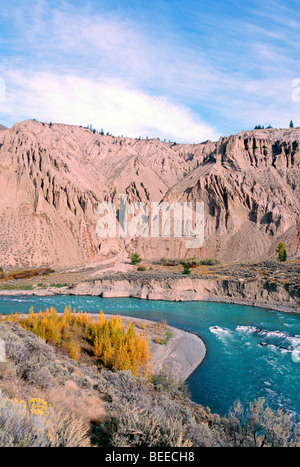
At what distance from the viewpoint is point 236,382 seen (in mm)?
17969

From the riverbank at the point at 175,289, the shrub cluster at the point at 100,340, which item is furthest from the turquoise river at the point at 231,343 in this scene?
the shrub cluster at the point at 100,340

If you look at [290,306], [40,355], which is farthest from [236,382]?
[290,306]

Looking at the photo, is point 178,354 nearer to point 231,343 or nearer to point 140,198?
point 231,343

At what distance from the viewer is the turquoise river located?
652 inches

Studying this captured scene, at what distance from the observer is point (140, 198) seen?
87562mm

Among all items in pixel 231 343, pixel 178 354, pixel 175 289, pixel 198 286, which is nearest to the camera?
pixel 178 354

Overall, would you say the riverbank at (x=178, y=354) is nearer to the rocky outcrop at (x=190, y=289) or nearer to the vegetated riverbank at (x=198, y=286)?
the rocky outcrop at (x=190, y=289)

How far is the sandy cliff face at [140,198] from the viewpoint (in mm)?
63656

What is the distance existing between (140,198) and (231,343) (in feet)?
218

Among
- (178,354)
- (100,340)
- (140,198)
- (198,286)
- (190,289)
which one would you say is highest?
(140,198)

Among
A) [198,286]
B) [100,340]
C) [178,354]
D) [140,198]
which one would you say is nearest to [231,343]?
[178,354]

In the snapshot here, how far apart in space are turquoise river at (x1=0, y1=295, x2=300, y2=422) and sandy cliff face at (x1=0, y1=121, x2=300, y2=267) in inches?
977

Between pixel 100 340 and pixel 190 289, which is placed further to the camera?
pixel 190 289

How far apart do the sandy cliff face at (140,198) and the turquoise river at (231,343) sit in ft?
81.4
